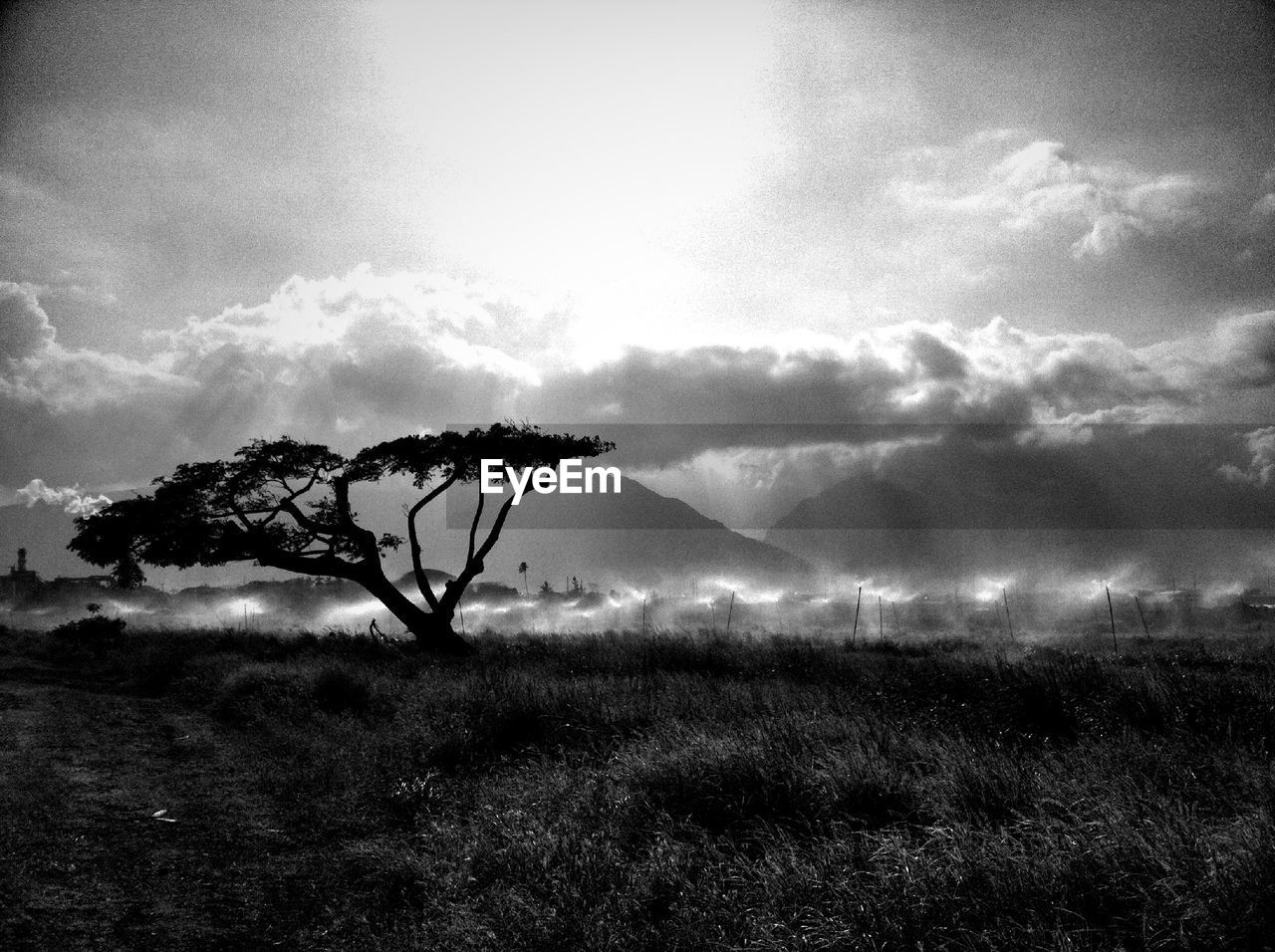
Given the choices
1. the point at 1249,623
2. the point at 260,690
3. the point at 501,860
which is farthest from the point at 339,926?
the point at 1249,623

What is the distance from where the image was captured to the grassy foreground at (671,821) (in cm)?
401

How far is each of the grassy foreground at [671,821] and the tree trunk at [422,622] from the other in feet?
34.2

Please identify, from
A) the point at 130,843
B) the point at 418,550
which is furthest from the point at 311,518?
the point at 130,843

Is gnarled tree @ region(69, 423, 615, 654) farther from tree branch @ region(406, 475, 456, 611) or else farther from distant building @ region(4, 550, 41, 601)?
distant building @ region(4, 550, 41, 601)

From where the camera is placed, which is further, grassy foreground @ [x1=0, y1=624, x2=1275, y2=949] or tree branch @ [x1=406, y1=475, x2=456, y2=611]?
tree branch @ [x1=406, y1=475, x2=456, y2=611]

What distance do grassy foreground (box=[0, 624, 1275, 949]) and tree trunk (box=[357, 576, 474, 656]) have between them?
34.2 ft

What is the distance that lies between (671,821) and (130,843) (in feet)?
15.1

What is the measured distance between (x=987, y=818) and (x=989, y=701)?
5675 mm

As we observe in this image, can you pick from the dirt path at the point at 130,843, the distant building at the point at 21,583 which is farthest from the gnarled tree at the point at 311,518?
the distant building at the point at 21,583

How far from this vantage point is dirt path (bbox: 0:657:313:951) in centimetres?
497

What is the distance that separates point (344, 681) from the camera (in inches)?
536

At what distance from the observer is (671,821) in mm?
5727

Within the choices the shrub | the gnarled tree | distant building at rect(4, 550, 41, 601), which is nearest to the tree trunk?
the gnarled tree

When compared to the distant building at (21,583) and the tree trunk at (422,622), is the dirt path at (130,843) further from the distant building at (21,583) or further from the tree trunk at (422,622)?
the distant building at (21,583)
